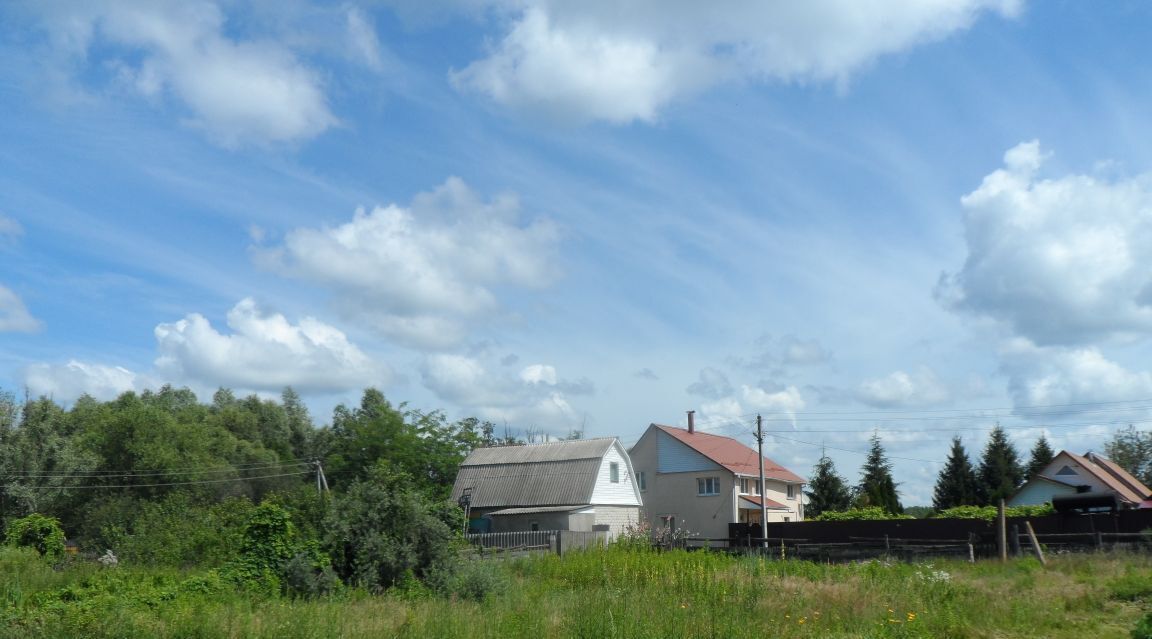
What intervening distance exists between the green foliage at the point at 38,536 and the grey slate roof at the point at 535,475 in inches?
956

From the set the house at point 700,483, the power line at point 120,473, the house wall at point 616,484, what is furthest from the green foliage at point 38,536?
the power line at point 120,473

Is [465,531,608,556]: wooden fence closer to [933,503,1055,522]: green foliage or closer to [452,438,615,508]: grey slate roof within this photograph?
[452,438,615,508]: grey slate roof

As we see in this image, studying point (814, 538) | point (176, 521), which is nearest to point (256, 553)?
point (176, 521)

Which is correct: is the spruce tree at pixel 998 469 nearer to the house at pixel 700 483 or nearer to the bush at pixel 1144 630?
the house at pixel 700 483

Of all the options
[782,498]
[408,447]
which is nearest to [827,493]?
[782,498]

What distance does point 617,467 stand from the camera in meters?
46.5

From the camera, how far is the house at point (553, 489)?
43.5m

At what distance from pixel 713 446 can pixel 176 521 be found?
36063 mm

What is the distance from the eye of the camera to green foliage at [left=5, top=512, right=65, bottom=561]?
22.7m

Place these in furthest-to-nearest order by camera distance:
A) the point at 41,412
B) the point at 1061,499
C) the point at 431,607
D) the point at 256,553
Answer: the point at 41,412
the point at 1061,499
the point at 256,553
the point at 431,607

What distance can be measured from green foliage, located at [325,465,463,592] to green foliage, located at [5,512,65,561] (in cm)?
969

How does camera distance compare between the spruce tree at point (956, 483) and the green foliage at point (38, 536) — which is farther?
the spruce tree at point (956, 483)

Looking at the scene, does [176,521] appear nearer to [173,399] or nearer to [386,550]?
[386,550]

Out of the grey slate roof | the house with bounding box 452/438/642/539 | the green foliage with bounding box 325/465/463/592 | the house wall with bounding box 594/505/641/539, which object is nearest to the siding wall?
the house with bounding box 452/438/642/539
